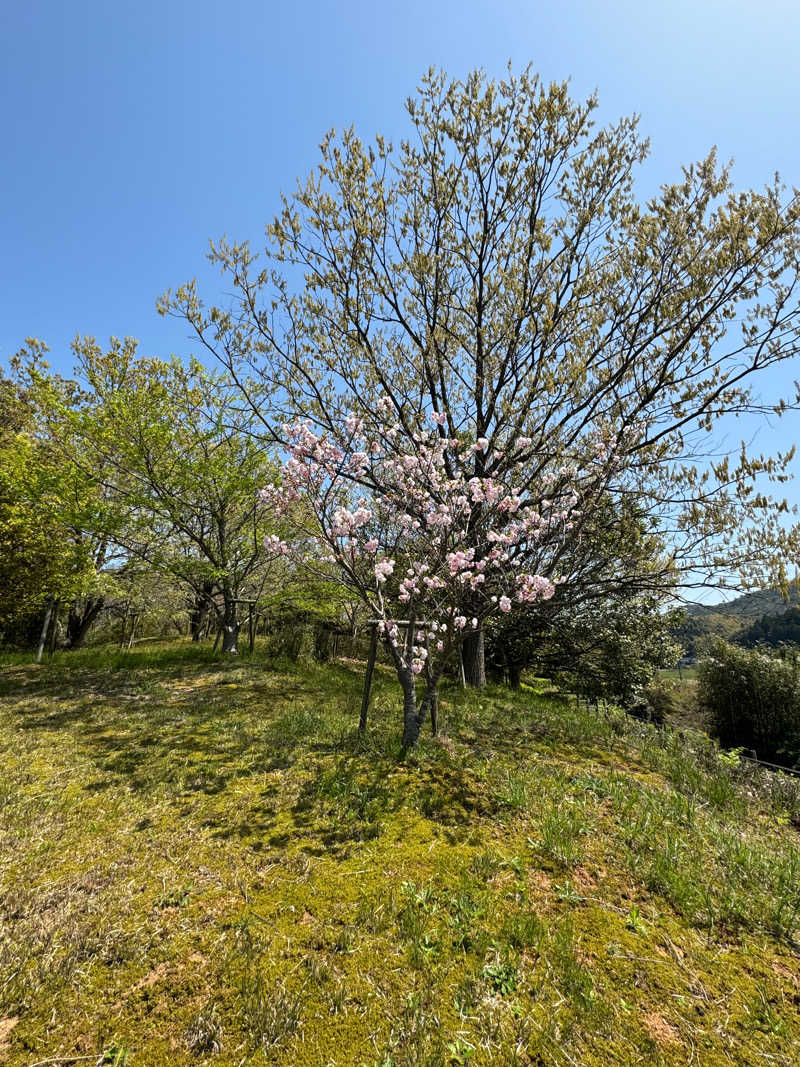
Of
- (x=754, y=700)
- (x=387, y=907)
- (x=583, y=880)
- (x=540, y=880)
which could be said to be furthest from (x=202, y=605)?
(x=754, y=700)

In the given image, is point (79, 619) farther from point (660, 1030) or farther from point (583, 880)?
point (660, 1030)

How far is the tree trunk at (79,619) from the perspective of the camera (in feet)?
64.7

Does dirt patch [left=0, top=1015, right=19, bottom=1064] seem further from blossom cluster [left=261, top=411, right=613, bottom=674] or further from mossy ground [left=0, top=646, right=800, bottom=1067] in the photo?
blossom cluster [left=261, top=411, right=613, bottom=674]

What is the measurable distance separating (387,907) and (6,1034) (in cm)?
232

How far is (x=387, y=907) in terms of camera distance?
3338mm

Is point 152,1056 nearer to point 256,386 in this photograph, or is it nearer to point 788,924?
point 788,924

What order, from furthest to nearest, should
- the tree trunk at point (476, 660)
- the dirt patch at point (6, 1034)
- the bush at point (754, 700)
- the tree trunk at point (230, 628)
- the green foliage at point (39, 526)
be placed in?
1. the bush at point (754, 700)
2. the tree trunk at point (230, 628)
3. the tree trunk at point (476, 660)
4. the green foliage at point (39, 526)
5. the dirt patch at point (6, 1034)

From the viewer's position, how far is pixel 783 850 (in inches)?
183

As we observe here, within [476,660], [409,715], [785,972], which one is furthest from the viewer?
[476,660]

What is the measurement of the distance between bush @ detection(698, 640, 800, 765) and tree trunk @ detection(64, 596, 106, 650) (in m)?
29.9

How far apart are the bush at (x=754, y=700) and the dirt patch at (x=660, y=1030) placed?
2115 centimetres

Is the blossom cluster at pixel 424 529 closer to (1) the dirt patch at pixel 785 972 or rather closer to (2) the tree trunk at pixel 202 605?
(1) the dirt patch at pixel 785 972

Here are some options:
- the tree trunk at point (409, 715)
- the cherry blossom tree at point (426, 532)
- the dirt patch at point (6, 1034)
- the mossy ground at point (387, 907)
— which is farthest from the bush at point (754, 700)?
the dirt patch at point (6, 1034)

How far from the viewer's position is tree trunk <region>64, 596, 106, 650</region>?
19719 millimetres
